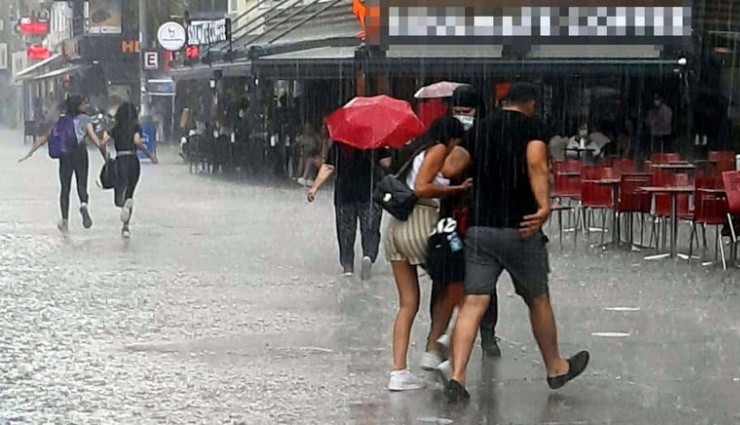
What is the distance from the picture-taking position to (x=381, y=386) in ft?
29.6

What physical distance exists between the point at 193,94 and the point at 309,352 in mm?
38620

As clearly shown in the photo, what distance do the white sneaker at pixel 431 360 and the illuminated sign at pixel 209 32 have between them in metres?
25.7

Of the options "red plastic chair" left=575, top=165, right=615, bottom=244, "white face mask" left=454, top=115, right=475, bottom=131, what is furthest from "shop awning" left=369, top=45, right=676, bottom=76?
"white face mask" left=454, top=115, right=475, bottom=131

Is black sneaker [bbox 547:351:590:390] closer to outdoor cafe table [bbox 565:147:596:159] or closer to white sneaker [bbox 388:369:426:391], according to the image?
white sneaker [bbox 388:369:426:391]

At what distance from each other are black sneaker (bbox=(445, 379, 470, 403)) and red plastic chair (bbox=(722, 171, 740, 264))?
667 centimetres

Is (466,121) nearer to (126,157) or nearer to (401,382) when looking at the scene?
(401,382)

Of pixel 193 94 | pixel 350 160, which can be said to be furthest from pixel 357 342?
pixel 193 94

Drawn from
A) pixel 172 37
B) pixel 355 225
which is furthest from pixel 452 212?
pixel 172 37

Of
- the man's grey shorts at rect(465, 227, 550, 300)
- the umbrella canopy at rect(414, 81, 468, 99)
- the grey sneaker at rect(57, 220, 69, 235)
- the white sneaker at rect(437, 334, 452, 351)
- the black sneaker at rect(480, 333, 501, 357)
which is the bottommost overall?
the grey sneaker at rect(57, 220, 69, 235)

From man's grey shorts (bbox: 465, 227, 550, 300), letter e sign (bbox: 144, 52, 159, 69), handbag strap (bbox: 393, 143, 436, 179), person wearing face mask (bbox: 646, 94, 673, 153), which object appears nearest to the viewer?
man's grey shorts (bbox: 465, 227, 550, 300)

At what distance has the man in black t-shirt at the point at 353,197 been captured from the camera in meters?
14.1

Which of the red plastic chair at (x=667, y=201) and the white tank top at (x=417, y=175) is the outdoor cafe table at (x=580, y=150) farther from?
the white tank top at (x=417, y=175)

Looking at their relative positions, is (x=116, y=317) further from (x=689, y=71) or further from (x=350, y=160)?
(x=689, y=71)

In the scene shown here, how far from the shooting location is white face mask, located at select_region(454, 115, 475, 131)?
8.84 m
